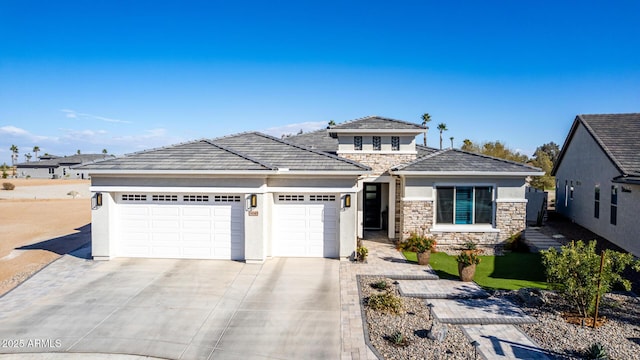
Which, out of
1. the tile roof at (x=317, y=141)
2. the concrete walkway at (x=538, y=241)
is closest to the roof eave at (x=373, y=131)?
the tile roof at (x=317, y=141)

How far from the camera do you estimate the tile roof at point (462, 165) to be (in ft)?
48.9

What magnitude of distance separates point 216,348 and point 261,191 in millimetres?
6029

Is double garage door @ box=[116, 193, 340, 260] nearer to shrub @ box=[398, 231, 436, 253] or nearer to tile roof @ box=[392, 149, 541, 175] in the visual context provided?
shrub @ box=[398, 231, 436, 253]

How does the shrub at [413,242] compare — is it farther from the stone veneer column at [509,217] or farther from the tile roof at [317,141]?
the tile roof at [317,141]

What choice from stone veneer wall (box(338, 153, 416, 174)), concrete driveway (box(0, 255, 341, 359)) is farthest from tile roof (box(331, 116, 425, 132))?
concrete driveway (box(0, 255, 341, 359))

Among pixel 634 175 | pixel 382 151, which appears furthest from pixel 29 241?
pixel 634 175

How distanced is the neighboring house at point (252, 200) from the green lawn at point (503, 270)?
3.88 ft

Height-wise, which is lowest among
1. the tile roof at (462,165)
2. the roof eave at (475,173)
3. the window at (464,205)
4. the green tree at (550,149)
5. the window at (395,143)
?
the window at (464,205)

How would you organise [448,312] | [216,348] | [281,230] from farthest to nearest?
[281,230], [448,312], [216,348]

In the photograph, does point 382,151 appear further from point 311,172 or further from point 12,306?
Result: point 12,306

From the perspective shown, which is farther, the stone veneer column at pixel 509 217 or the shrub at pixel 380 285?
the stone veneer column at pixel 509 217

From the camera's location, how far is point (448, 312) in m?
8.88

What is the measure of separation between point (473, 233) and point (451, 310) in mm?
7097

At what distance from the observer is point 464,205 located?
15312 millimetres
